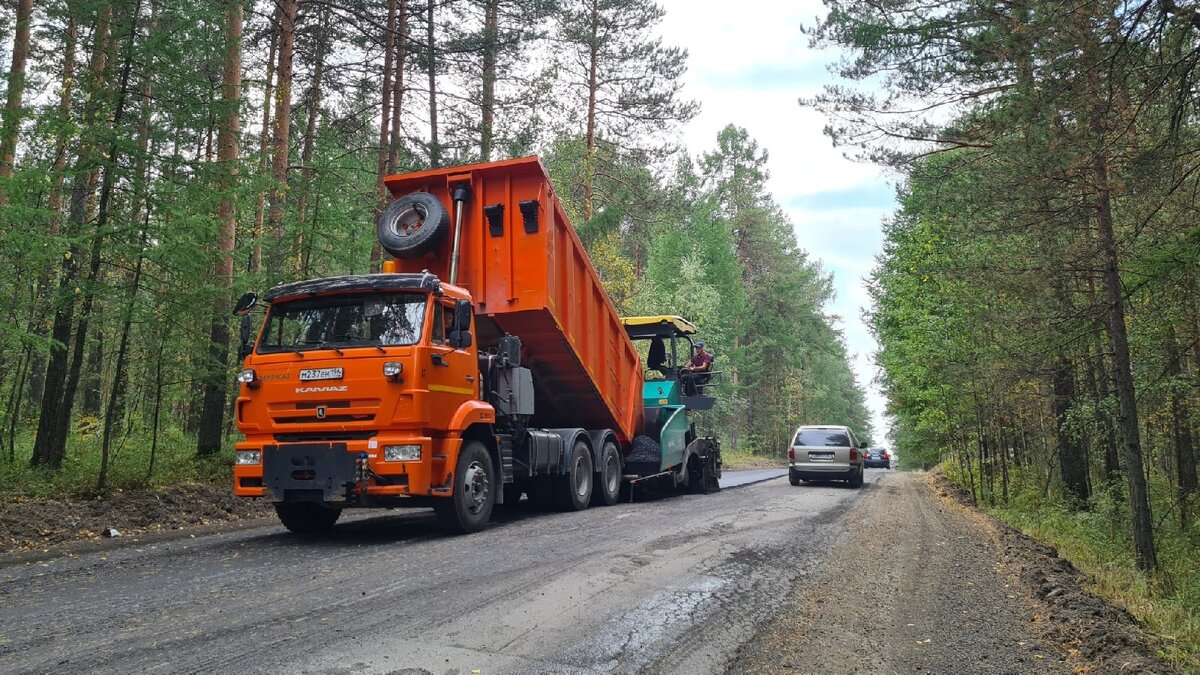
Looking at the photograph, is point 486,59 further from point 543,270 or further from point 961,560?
point 961,560

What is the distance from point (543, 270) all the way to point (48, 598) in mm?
5911

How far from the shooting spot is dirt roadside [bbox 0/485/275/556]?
773 cm

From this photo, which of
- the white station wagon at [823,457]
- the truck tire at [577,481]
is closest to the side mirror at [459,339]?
the truck tire at [577,481]

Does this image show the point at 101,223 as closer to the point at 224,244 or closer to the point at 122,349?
the point at 122,349

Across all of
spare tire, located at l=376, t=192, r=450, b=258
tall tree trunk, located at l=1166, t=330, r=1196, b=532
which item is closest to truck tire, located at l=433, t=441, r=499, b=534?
spare tire, located at l=376, t=192, r=450, b=258

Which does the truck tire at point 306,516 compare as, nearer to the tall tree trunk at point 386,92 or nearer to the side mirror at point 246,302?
the side mirror at point 246,302

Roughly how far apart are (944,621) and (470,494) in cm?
506

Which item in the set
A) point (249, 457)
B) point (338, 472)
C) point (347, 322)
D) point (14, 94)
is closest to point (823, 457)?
point (347, 322)

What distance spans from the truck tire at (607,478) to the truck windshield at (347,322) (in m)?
4.75

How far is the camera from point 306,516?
28.1ft

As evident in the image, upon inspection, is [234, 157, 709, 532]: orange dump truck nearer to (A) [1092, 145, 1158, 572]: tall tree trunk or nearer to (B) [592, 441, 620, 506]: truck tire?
(B) [592, 441, 620, 506]: truck tire

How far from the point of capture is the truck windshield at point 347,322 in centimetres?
782

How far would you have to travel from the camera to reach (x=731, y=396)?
42344mm

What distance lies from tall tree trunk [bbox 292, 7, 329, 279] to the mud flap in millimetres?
5495
